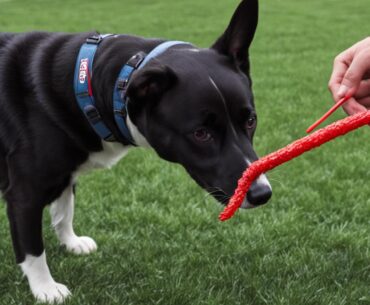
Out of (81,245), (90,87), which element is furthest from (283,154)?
(81,245)

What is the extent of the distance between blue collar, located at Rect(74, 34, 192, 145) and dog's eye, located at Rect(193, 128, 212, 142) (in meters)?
0.33

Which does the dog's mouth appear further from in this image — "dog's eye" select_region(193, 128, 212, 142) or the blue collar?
the blue collar

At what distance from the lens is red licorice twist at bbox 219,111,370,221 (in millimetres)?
2271

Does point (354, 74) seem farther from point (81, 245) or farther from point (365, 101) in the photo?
Result: point (81, 245)

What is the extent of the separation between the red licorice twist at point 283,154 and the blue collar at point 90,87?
2.00ft

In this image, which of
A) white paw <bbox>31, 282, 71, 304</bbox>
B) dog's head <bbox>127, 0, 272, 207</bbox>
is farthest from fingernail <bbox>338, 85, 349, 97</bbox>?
white paw <bbox>31, 282, 71, 304</bbox>

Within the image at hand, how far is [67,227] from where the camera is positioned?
3549mm

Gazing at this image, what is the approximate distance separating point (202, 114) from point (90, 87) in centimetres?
57

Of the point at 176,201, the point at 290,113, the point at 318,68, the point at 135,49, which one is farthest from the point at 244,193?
the point at 318,68

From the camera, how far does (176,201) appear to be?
4.06 metres

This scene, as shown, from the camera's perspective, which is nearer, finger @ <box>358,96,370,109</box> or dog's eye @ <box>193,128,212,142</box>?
dog's eye @ <box>193,128,212,142</box>

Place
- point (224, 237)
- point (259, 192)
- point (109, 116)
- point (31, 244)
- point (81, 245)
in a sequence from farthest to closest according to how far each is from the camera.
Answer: point (224, 237) → point (81, 245) → point (31, 244) → point (109, 116) → point (259, 192)

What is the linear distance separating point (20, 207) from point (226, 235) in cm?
130

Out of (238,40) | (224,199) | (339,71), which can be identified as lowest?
(224,199)
